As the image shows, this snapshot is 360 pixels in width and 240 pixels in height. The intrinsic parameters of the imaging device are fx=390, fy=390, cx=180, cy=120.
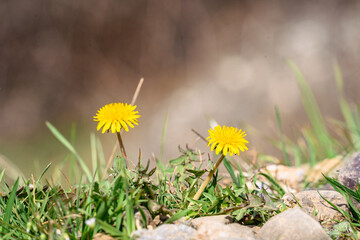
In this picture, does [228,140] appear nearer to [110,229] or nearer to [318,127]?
[110,229]

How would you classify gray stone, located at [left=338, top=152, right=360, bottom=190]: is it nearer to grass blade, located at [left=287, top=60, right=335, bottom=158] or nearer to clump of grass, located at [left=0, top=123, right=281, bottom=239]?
clump of grass, located at [left=0, top=123, right=281, bottom=239]

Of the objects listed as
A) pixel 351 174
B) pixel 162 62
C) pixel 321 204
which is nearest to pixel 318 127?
pixel 351 174

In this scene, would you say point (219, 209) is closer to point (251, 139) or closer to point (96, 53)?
point (251, 139)

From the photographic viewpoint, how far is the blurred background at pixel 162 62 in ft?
13.8

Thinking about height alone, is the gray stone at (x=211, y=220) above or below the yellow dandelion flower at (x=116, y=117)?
below

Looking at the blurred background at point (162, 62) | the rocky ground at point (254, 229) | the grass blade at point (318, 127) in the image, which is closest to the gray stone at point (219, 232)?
the rocky ground at point (254, 229)

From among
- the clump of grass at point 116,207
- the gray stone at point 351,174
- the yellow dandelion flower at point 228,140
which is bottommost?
the clump of grass at point 116,207

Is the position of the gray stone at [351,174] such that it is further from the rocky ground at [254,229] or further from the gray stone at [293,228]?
the gray stone at [293,228]

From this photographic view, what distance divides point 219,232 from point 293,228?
0.73 ft

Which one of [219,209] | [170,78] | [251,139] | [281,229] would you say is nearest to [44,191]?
[219,209]

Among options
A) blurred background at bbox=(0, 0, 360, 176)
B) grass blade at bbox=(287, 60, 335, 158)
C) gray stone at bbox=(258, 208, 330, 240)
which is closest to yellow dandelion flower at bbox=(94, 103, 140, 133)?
gray stone at bbox=(258, 208, 330, 240)

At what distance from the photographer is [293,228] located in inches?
45.8

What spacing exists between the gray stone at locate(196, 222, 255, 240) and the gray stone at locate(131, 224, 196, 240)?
28 mm

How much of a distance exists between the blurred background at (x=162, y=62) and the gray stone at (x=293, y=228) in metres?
2.88
